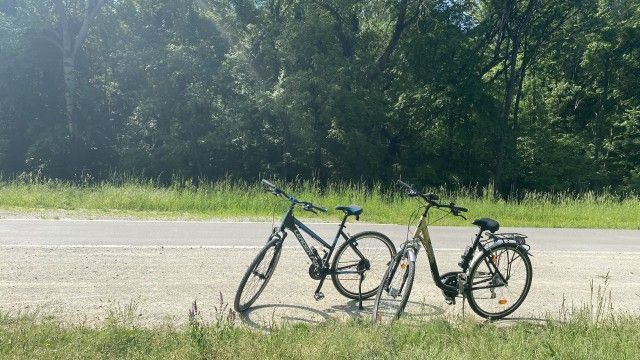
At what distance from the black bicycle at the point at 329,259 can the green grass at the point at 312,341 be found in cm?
78

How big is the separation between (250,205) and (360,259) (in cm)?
948

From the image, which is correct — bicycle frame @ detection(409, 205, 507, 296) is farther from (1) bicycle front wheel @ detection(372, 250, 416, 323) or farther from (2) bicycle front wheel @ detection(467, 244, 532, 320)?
(1) bicycle front wheel @ detection(372, 250, 416, 323)

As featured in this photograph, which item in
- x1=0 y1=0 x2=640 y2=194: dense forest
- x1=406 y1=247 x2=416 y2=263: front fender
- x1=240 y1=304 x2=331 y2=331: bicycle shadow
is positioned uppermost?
x1=0 y1=0 x2=640 y2=194: dense forest

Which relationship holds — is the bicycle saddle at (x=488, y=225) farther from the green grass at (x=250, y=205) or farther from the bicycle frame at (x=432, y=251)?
the green grass at (x=250, y=205)

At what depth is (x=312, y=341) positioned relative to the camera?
4.86 metres

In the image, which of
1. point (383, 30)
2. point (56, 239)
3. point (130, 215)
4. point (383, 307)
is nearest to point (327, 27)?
point (383, 30)

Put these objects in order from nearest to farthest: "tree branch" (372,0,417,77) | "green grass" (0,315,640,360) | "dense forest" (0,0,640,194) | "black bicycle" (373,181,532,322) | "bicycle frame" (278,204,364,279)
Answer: "green grass" (0,315,640,360) < "black bicycle" (373,181,532,322) < "bicycle frame" (278,204,364,279) < "dense forest" (0,0,640,194) < "tree branch" (372,0,417,77)

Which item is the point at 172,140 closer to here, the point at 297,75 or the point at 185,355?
the point at 297,75

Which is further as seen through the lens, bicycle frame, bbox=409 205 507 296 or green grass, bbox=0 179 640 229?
green grass, bbox=0 179 640 229

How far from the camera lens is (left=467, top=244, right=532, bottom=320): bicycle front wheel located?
6.13m

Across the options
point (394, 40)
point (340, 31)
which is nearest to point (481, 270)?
point (340, 31)

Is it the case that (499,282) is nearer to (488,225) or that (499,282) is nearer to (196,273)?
(488,225)

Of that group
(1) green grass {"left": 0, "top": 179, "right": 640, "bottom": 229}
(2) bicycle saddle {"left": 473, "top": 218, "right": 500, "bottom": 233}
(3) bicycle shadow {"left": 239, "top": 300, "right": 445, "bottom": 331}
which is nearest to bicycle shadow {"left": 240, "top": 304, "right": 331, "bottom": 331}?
(3) bicycle shadow {"left": 239, "top": 300, "right": 445, "bottom": 331}

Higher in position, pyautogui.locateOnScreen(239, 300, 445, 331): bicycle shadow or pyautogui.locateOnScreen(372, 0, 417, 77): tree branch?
pyautogui.locateOnScreen(372, 0, 417, 77): tree branch
